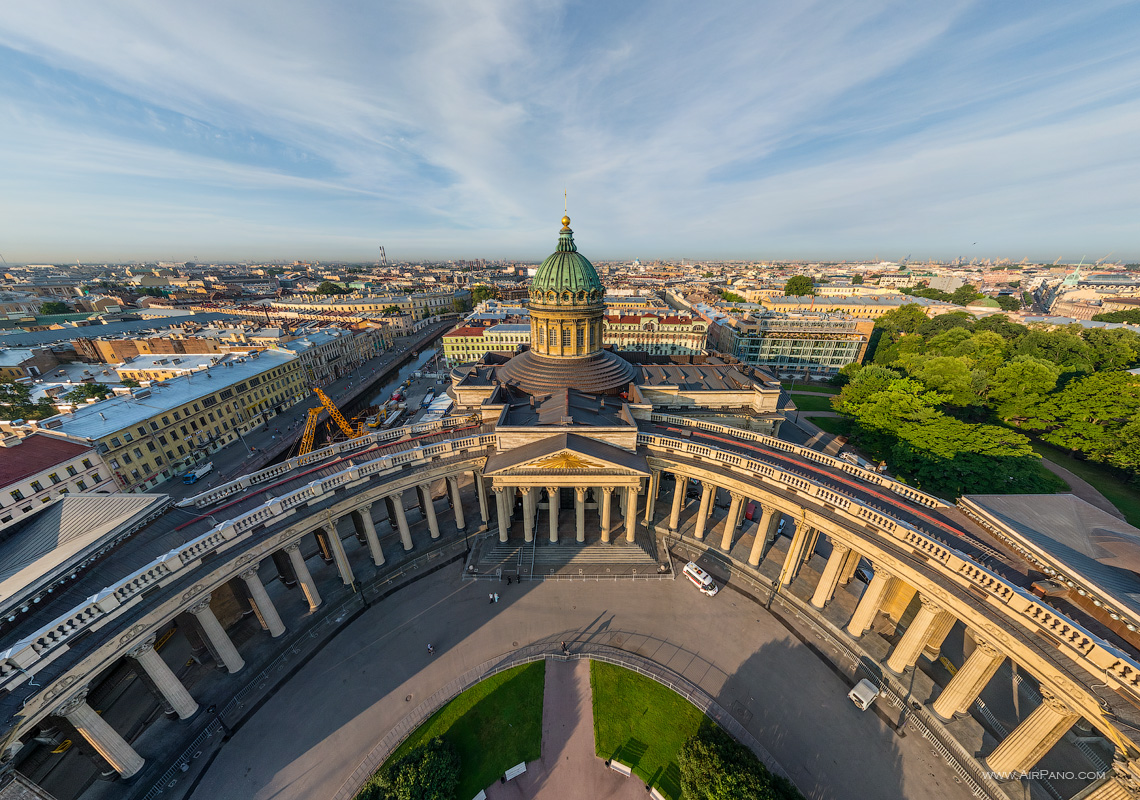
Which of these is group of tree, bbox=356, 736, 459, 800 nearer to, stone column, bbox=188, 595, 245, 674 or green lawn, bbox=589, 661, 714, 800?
green lawn, bbox=589, 661, 714, 800

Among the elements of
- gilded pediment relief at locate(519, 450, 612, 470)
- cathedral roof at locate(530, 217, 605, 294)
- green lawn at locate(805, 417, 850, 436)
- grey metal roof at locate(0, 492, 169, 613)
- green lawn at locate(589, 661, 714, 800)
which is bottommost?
green lawn at locate(805, 417, 850, 436)

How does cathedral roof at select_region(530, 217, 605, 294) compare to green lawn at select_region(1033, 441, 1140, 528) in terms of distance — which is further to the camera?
cathedral roof at select_region(530, 217, 605, 294)

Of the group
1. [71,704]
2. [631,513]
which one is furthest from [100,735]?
[631,513]

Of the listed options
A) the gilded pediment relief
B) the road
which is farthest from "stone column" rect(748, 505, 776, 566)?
the gilded pediment relief

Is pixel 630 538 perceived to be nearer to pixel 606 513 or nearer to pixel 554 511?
pixel 606 513

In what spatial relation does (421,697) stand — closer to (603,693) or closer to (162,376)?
(603,693)

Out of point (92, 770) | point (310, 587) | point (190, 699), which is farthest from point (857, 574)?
point (92, 770)
